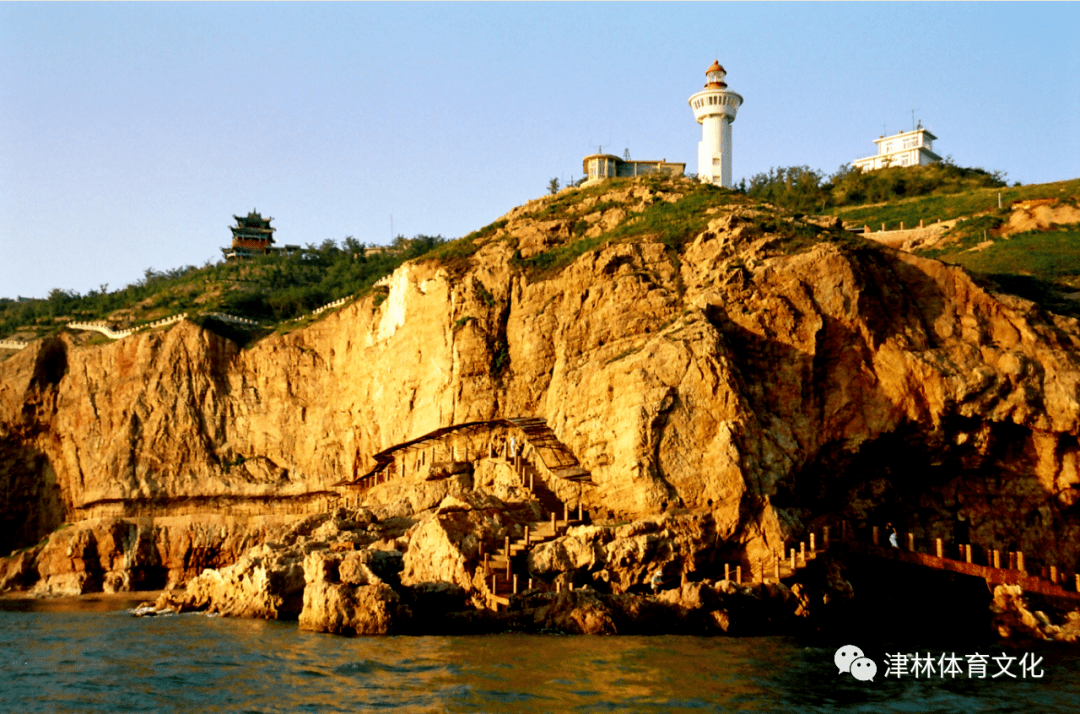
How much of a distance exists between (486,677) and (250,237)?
77607mm

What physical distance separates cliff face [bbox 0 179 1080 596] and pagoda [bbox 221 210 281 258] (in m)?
45.1

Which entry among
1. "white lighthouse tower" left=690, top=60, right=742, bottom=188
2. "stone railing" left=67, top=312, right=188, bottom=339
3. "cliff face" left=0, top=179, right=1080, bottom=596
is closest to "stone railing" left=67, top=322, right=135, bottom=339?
"stone railing" left=67, top=312, right=188, bottom=339

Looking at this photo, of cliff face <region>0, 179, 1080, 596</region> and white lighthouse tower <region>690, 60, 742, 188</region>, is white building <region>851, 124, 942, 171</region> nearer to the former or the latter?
white lighthouse tower <region>690, 60, 742, 188</region>

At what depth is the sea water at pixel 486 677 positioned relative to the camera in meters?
17.8

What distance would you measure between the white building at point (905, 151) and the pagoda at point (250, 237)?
54.5 meters

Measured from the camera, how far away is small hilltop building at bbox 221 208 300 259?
3548 inches

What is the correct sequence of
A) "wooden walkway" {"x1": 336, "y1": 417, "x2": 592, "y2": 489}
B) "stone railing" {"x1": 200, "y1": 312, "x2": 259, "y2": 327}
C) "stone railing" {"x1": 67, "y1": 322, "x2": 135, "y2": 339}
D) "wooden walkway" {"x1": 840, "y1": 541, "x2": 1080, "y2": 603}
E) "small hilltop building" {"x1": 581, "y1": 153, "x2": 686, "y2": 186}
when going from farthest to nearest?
"small hilltop building" {"x1": 581, "y1": 153, "x2": 686, "y2": 186}
"stone railing" {"x1": 200, "y1": 312, "x2": 259, "y2": 327}
"stone railing" {"x1": 67, "y1": 322, "x2": 135, "y2": 339}
"wooden walkway" {"x1": 336, "y1": 417, "x2": 592, "y2": 489}
"wooden walkway" {"x1": 840, "y1": 541, "x2": 1080, "y2": 603}

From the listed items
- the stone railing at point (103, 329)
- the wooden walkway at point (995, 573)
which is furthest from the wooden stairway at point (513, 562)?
the stone railing at point (103, 329)

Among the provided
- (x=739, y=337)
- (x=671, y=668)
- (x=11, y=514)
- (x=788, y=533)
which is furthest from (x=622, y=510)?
(x=11, y=514)

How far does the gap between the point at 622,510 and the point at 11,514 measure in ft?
108

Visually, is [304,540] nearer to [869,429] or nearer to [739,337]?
[739,337]

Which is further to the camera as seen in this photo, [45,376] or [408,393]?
[45,376]

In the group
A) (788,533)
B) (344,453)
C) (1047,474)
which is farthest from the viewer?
(344,453)

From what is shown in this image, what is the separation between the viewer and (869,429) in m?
32.2
